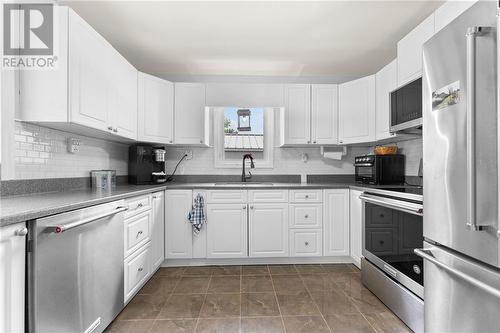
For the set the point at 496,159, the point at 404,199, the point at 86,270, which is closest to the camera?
the point at 496,159

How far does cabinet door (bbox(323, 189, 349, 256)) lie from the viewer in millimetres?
2797

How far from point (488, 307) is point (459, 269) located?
164 mm

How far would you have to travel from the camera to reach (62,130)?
6.59 ft

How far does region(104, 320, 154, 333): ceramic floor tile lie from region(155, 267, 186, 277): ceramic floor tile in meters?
0.79

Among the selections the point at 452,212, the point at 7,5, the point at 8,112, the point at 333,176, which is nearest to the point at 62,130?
the point at 8,112

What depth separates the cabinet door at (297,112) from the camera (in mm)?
3139

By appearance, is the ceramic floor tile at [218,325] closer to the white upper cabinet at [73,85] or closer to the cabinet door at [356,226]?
the cabinet door at [356,226]

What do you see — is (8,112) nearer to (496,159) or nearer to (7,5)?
(7,5)

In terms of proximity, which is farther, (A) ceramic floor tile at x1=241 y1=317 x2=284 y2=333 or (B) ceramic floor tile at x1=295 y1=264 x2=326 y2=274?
(B) ceramic floor tile at x1=295 y1=264 x2=326 y2=274

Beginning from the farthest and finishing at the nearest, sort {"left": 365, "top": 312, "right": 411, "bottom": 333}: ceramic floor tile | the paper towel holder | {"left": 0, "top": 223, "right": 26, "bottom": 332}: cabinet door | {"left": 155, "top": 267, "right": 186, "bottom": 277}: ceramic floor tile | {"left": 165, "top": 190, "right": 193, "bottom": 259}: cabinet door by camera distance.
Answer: the paper towel holder
{"left": 165, "top": 190, "right": 193, "bottom": 259}: cabinet door
{"left": 155, "top": 267, "right": 186, "bottom": 277}: ceramic floor tile
{"left": 365, "top": 312, "right": 411, "bottom": 333}: ceramic floor tile
{"left": 0, "top": 223, "right": 26, "bottom": 332}: cabinet door

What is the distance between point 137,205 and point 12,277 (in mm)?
1105

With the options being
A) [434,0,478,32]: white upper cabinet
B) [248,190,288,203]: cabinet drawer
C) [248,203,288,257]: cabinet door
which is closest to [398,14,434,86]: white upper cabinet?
[434,0,478,32]: white upper cabinet

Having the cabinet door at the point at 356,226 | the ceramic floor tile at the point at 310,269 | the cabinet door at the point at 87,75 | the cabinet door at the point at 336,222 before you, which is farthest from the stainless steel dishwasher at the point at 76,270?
the cabinet door at the point at 356,226

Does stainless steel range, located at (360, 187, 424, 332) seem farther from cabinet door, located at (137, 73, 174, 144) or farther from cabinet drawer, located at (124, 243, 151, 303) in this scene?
cabinet door, located at (137, 73, 174, 144)
